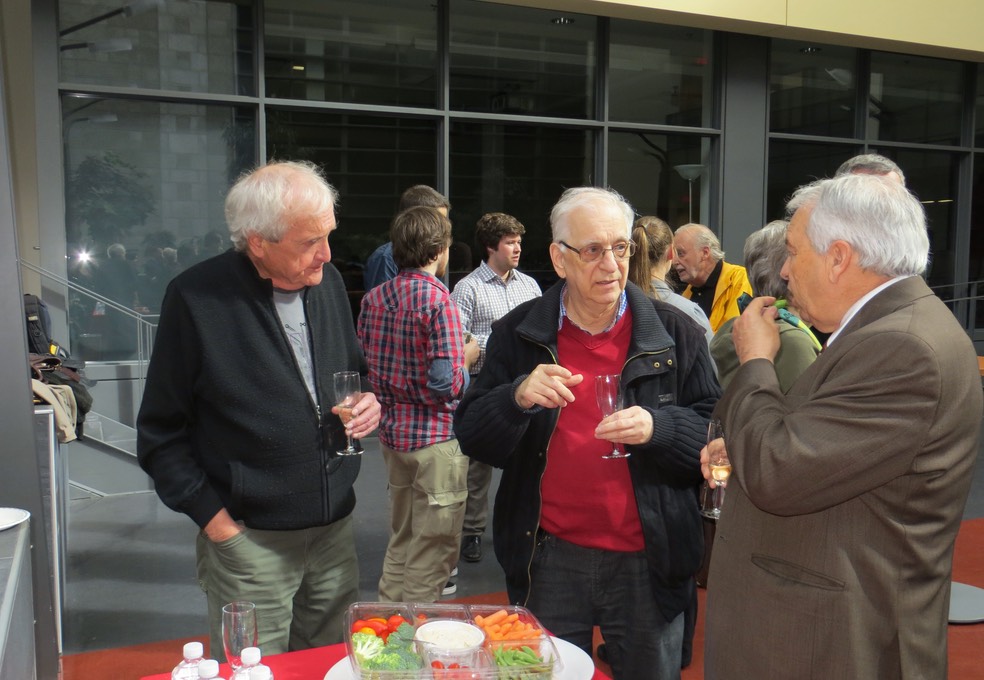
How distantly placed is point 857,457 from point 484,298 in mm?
3314

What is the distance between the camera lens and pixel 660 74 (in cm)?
861

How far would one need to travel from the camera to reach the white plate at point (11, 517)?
1763mm

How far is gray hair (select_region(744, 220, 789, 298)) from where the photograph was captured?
7.97 feet

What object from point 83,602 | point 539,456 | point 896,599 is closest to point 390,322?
point 539,456

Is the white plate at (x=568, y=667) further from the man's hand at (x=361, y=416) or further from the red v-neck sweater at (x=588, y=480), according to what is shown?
the man's hand at (x=361, y=416)

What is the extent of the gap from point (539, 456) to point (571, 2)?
251 inches

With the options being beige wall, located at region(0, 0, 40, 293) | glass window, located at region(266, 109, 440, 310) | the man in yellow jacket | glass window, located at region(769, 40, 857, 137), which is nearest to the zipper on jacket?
the man in yellow jacket

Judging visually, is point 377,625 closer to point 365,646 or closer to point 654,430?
point 365,646

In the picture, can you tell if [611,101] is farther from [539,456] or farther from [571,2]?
[539,456]

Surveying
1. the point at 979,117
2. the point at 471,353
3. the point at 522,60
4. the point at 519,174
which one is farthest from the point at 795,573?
the point at 979,117

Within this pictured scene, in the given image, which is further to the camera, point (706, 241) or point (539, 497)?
point (706, 241)

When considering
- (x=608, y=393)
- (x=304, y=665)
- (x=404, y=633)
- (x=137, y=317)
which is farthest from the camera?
(x=137, y=317)

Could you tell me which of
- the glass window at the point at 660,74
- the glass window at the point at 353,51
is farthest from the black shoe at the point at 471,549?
the glass window at the point at 660,74

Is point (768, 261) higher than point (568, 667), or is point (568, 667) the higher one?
point (768, 261)
